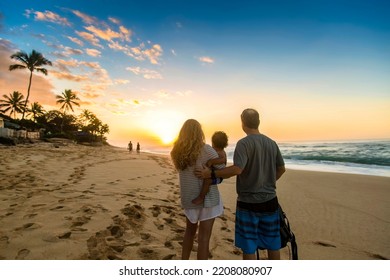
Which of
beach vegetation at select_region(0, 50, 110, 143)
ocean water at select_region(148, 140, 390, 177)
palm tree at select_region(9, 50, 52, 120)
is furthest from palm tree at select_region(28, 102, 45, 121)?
ocean water at select_region(148, 140, 390, 177)

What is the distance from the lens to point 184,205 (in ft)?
9.58

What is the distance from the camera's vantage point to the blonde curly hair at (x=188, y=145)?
2773 millimetres

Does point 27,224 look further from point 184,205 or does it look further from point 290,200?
point 290,200

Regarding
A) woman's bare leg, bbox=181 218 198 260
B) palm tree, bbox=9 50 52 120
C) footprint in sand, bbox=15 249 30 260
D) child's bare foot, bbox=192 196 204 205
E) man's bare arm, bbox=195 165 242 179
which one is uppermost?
palm tree, bbox=9 50 52 120

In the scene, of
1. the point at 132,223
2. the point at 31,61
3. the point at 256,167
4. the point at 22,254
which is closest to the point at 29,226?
the point at 22,254

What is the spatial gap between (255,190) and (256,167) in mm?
263

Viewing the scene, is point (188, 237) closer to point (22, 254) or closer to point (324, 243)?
point (22, 254)

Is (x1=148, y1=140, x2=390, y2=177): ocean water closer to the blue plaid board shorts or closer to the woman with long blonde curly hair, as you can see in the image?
the blue plaid board shorts

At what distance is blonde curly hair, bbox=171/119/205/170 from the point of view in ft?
9.10

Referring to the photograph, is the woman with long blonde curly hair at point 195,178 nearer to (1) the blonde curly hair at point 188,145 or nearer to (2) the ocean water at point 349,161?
(1) the blonde curly hair at point 188,145

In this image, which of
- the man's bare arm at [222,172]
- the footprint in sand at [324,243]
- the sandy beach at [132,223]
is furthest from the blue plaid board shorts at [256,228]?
the footprint in sand at [324,243]

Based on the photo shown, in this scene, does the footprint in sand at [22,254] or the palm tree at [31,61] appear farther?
the palm tree at [31,61]

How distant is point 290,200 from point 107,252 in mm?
6062

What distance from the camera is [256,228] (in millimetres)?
2777
